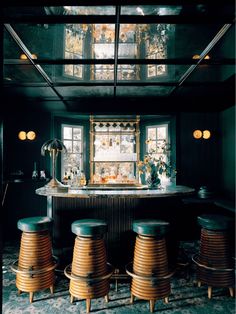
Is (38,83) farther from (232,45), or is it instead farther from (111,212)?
(232,45)

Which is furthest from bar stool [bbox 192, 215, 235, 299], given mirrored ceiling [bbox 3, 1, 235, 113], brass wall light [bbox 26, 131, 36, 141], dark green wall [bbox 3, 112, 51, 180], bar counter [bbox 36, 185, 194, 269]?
brass wall light [bbox 26, 131, 36, 141]

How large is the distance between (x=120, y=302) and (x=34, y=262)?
111 cm

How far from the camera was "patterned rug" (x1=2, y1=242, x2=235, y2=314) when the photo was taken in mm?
2633

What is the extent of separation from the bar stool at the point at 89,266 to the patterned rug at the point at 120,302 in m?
0.13

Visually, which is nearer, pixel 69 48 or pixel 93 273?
pixel 93 273

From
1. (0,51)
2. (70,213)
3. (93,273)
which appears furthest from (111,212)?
(0,51)

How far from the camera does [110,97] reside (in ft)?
18.9

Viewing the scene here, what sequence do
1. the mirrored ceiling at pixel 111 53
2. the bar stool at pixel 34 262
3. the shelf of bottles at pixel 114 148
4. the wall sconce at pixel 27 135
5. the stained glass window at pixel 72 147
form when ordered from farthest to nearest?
the shelf of bottles at pixel 114 148 → the stained glass window at pixel 72 147 → the wall sconce at pixel 27 135 → the mirrored ceiling at pixel 111 53 → the bar stool at pixel 34 262

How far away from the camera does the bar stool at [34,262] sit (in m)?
2.84

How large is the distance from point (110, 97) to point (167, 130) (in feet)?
5.58

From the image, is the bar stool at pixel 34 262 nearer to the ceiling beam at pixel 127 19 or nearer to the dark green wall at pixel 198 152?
the ceiling beam at pixel 127 19

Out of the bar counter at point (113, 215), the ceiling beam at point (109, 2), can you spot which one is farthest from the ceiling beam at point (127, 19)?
the bar counter at point (113, 215)

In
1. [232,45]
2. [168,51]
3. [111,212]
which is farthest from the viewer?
[168,51]

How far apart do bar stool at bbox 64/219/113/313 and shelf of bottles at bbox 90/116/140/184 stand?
3.66 meters
